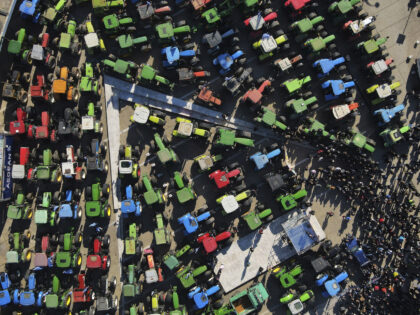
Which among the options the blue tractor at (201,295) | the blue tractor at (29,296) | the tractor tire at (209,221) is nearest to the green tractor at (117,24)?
the tractor tire at (209,221)

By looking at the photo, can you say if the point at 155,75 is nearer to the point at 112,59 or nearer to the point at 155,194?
the point at 112,59

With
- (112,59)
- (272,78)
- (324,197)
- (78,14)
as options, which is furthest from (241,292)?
(78,14)

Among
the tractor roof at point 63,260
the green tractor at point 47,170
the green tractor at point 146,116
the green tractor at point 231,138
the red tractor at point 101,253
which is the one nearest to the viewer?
the tractor roof at point 63,260

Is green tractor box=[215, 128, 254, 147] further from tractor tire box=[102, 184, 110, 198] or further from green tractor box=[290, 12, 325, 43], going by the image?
tractor tire box=[102, 184, 110, 198]

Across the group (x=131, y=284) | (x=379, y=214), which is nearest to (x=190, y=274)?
(x=131, y=284)

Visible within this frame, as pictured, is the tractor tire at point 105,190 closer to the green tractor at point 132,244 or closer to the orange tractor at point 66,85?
the green tractor at point 132,244

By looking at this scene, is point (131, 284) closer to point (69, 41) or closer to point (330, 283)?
point (330, 283)

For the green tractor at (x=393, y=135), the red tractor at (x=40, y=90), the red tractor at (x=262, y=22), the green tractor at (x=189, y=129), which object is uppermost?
the red tractor at (x=40, y=90)
